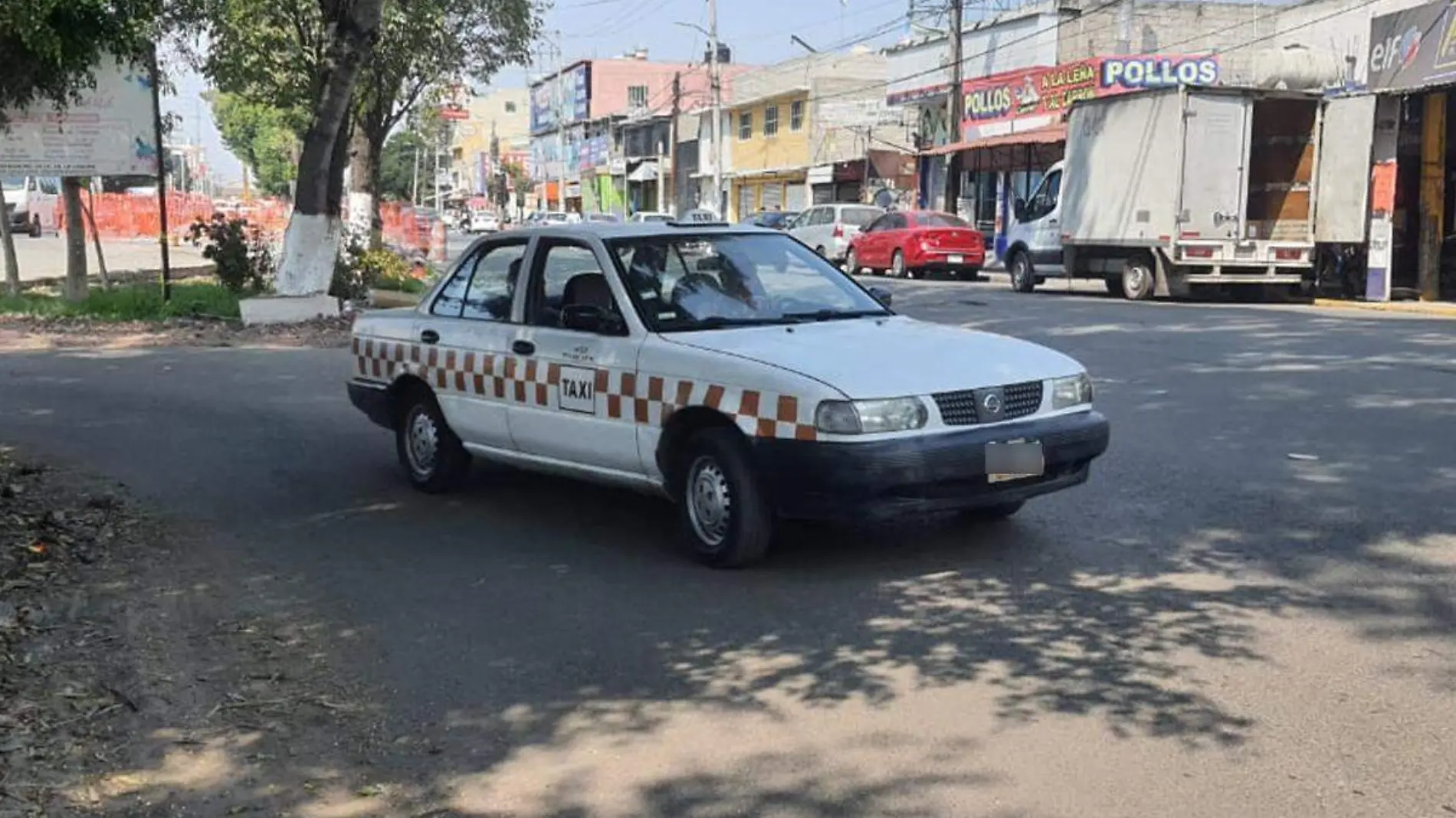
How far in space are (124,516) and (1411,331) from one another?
1361cm

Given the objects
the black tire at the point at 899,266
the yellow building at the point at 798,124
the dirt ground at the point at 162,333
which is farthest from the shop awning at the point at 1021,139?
Result: the dirt ground at the point at 162,333

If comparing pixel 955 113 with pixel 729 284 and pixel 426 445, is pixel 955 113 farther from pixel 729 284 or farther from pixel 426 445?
pixel 729 284

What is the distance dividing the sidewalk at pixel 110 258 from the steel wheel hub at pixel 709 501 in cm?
2356

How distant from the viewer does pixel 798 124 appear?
53781 millimetres

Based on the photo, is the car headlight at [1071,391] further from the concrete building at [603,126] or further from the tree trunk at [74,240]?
the concrete building at [603,126]

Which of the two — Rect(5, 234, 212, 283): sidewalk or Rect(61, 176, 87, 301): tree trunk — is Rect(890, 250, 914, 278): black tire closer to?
Rect(5, 234, 212, 283): sidewalk

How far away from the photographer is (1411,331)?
1579 cm

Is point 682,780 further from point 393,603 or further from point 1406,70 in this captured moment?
point 1406,70

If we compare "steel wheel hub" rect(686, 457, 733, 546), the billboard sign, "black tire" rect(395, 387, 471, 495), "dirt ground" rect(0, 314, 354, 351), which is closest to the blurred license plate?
"steel wheel hub" rect(686, 457, 733, 546)

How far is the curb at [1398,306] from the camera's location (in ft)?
66.5

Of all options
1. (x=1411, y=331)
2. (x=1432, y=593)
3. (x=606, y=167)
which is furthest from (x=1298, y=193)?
(x=606, y=167)

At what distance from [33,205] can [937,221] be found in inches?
1402

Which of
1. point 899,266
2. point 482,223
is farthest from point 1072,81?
point 482,223

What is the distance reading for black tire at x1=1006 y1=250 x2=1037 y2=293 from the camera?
2580cm
